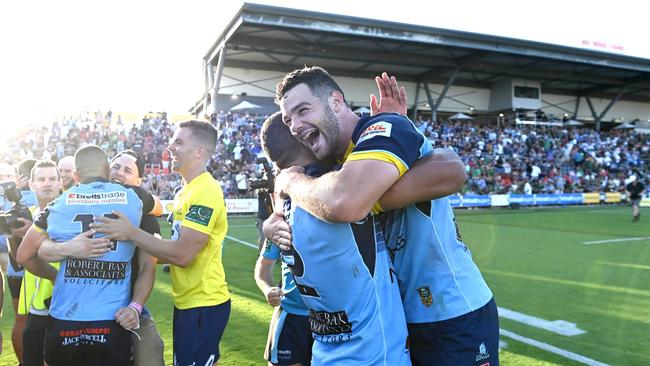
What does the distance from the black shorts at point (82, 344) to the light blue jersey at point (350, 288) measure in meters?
1.66

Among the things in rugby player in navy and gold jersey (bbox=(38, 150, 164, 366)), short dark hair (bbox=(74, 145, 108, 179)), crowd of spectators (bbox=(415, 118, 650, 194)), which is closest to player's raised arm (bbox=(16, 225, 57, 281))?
rugby player in navy and gold jersey (bbox=(38, 150, 164, 366))

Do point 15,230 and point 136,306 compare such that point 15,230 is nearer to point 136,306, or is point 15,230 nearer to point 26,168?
point 136,306

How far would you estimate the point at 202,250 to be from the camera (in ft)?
10.9

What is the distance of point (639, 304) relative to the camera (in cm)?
677

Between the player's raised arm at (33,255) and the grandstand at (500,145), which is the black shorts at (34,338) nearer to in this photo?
the player's raised arm at (33,255)

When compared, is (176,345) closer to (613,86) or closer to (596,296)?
(596,296)

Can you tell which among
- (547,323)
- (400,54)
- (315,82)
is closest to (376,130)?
(315,82)

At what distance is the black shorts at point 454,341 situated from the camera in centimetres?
206

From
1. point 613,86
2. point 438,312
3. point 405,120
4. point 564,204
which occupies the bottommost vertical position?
point 564,204

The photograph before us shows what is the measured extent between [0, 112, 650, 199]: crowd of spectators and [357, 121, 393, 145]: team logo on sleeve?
1449cm

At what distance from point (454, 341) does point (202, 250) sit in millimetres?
1965

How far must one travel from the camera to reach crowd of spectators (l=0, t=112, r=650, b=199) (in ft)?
72.1

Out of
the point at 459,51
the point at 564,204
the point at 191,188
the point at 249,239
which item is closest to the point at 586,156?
the point at 564,204

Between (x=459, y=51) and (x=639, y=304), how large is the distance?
27056 millimetres
